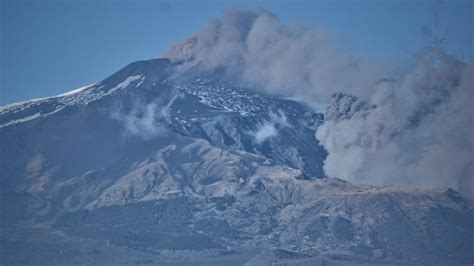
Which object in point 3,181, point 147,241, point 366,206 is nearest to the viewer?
point 147,241

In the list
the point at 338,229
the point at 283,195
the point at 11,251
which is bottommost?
the point at 11,251

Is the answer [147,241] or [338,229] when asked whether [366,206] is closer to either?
[338,229]

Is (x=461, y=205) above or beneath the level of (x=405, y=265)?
above

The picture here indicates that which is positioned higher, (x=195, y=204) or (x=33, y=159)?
(x=33, y=159)

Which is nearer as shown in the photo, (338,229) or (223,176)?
(338,229)

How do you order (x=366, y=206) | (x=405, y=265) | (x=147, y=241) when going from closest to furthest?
(x=405, y=265) → (x=147, y=241) → (x=366, y=206)

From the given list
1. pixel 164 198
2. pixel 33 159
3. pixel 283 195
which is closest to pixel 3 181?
pixel 33 159

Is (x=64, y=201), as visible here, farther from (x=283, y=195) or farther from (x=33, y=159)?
(x=283, y=195)

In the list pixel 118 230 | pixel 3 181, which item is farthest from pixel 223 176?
pixel 3 181

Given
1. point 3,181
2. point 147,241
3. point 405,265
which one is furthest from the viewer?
point 3,181
